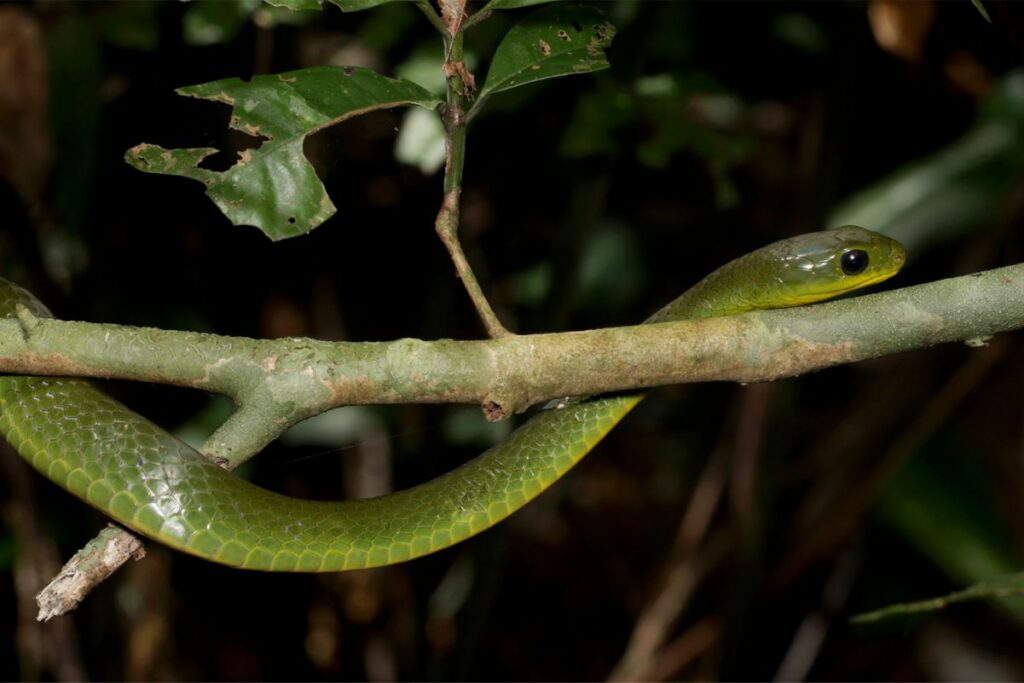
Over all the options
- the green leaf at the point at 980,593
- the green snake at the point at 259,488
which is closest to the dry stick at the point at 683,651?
the green leaf at the point at 980,593

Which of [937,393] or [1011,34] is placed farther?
[937,393]

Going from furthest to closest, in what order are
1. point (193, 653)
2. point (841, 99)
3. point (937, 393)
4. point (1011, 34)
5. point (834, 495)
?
point (193, 653) < point (834, 495) < point (937, 393) < point (841, 99) < point (1011, 34)

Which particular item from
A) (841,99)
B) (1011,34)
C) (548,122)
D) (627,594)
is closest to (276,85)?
(1011,34)

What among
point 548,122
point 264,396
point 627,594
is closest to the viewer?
point 264,396

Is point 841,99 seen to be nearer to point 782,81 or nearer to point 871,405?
point 782,81

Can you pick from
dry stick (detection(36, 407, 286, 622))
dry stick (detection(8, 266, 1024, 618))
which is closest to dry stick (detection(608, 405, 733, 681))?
dry stick (detection(8, 266, 1024, 618))

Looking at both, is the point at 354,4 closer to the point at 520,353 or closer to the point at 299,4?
the point at 299,4

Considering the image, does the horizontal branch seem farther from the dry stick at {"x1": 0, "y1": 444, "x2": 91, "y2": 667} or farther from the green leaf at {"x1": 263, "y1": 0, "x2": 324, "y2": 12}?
the dry stick at {"x1": 0, "y1": 444, "x2": 91, "y2": 667}
